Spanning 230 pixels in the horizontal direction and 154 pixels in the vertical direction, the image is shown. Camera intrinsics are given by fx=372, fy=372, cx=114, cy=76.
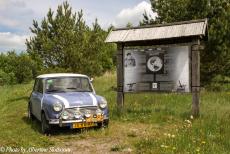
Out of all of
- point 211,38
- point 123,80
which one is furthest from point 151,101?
Result: point 211,38

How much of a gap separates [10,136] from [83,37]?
12.5 metres

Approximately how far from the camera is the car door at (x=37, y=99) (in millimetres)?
11302

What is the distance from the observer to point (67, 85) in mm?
11398

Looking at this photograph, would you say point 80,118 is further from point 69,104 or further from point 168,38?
point 168,38

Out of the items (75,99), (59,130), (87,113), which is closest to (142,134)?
(87,113)

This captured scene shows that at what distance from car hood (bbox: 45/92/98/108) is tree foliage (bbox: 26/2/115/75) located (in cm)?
991

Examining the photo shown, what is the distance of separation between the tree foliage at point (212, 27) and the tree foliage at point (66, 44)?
5161 millimetres

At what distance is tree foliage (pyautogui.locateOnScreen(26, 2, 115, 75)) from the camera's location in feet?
68.6

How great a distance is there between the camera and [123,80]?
1352 centimetres

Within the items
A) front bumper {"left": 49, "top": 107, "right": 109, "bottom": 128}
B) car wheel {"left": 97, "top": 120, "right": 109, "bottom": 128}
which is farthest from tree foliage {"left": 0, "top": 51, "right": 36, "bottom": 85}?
front bumper {"left": 49, "top": 107, "right": 109, "bottom": 128}

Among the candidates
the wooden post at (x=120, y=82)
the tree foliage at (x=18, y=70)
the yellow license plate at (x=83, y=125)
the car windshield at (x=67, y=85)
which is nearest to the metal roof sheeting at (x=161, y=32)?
the wooden post at (x=120, y=82)

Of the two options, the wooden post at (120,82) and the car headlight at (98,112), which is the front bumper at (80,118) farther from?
the wooden post at (120,82)

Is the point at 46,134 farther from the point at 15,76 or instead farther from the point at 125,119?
the point at 15,76

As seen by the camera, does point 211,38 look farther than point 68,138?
Yes
